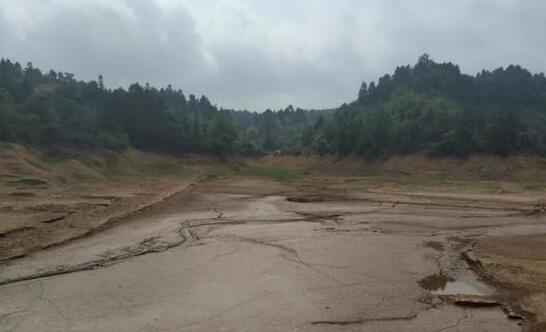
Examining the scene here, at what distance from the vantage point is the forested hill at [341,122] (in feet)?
223

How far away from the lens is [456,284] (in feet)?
47.9

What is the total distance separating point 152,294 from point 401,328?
5.80m

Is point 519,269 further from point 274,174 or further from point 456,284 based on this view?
point 274,174

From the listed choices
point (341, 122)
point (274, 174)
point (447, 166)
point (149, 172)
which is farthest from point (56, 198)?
point (341, 122)

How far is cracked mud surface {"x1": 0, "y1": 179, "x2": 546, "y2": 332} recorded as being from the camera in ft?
36.0

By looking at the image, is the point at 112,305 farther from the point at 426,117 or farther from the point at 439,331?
the point at 426,117

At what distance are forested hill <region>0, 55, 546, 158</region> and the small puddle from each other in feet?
171

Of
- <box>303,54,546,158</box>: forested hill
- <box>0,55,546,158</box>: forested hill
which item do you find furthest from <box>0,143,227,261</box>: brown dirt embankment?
<box>303,54,546,158</box>: forested hill

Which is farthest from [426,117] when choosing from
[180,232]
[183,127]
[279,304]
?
[279,304]

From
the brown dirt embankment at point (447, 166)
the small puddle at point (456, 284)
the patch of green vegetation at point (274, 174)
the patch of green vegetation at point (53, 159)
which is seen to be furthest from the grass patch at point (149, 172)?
the small puddle at point (456, 284)

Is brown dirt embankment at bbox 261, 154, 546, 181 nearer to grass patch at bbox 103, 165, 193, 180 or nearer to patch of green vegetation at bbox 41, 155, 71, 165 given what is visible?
grass patch at bbox 103, 165, 193, 180

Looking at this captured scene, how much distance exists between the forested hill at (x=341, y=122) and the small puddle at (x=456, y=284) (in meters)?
52.2

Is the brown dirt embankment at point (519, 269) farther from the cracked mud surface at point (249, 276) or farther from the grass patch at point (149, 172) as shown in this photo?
the grass patch at point (149, 172)

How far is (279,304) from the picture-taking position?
39.5 feet
